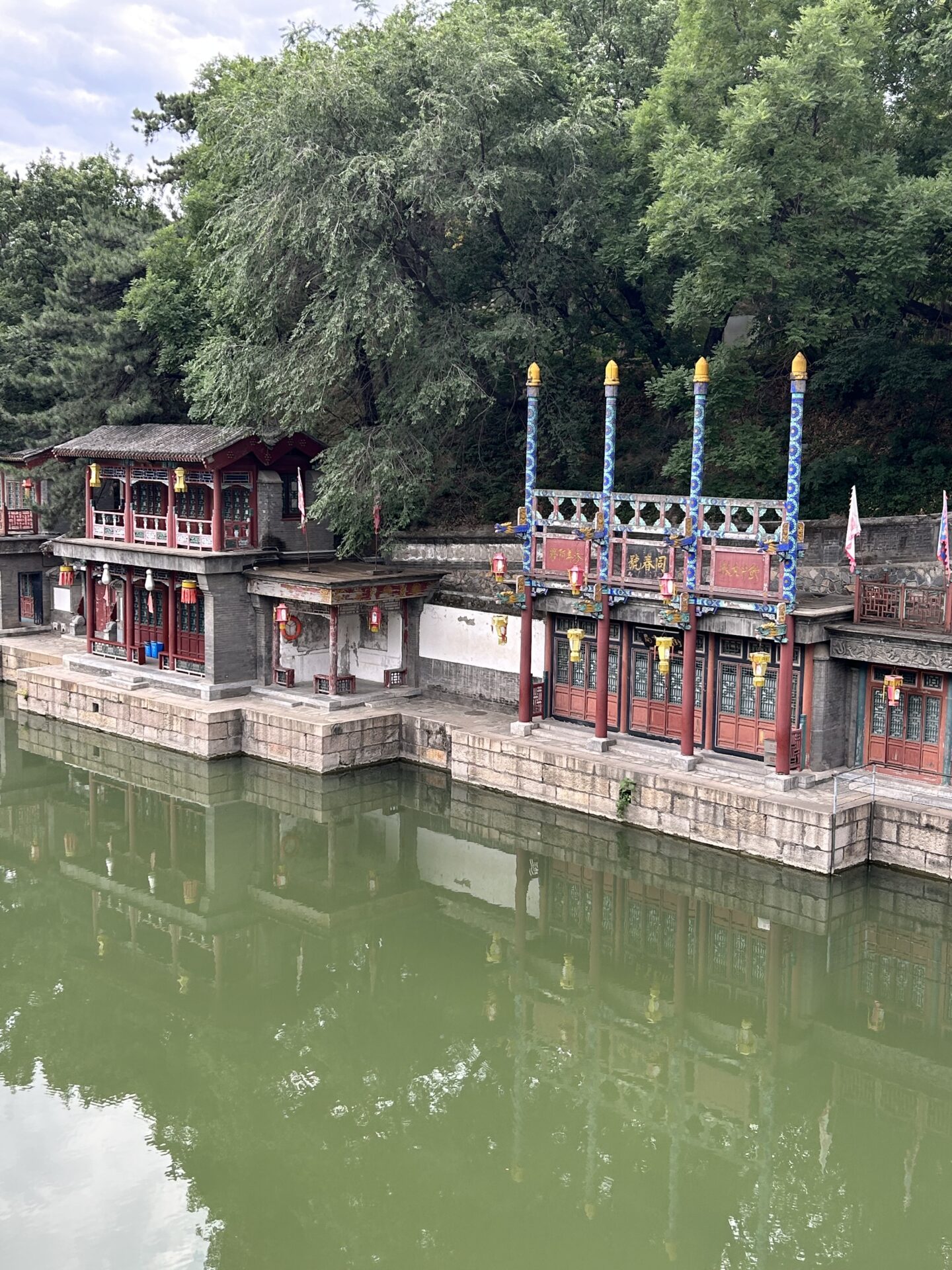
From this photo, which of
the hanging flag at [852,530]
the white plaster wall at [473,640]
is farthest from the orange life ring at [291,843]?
the hanging flag at [852,530]

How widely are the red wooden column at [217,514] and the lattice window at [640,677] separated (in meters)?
9.23

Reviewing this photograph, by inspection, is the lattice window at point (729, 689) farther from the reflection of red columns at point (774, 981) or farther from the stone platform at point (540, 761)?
the reflection of red columns at point (774, 981)

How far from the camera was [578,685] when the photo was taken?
2088cm

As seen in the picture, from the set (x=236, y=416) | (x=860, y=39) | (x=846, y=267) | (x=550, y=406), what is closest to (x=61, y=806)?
(x=236, y=416)

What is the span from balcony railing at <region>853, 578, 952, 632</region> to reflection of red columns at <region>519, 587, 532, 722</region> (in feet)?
18.5

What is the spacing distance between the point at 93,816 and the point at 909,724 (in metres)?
13.3

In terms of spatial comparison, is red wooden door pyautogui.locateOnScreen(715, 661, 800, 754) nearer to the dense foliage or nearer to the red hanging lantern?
the red hanging lantern

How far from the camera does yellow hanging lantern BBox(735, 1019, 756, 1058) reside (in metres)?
13.0

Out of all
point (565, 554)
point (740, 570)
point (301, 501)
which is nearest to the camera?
point (740, 570)

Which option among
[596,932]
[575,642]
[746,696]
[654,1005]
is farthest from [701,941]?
[575,642]

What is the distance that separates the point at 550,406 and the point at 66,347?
43.8ft

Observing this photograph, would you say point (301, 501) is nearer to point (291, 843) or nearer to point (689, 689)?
point (291, 843)

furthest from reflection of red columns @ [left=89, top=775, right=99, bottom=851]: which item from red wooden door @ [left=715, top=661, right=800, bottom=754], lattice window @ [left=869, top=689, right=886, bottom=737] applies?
lattice window @ [left=869, top=689, right=886, bottom=737]

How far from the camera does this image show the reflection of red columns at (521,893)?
1574cm
